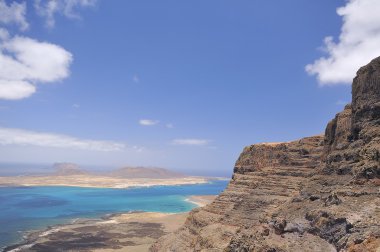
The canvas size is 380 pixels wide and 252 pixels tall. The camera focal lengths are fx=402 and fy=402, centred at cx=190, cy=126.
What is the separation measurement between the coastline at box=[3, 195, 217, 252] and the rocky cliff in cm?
1940

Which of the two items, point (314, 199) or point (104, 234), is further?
point (104, 234)

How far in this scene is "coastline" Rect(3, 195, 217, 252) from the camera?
203ft

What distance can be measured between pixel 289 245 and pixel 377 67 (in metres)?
13.4

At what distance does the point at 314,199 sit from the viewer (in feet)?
88.6

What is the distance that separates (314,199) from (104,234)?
174 feet

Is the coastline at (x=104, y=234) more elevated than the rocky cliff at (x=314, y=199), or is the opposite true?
the rocky cliff at (x=314, y=199)

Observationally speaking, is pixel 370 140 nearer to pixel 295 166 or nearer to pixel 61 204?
pixel 295 166

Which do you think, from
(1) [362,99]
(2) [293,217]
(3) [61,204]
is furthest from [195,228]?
(3) [61,204]

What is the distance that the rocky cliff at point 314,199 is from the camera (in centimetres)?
2031

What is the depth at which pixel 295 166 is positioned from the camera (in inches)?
1759

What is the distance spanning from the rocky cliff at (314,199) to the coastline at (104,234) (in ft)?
63.7

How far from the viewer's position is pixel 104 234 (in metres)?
72.3

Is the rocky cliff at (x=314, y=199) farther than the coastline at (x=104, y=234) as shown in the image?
No

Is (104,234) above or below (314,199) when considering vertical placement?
below
